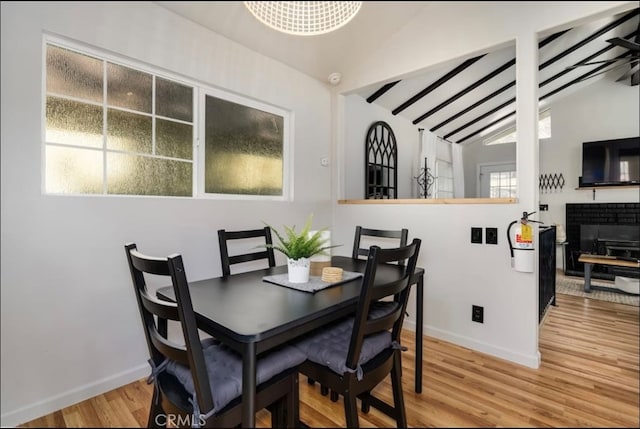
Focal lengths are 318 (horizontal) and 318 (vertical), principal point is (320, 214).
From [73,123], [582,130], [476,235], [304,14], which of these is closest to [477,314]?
[476,235]

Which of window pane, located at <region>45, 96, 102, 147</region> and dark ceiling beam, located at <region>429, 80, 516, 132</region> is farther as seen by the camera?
dark ceiling beam, located at <region>429, 80, 516, 132</region>

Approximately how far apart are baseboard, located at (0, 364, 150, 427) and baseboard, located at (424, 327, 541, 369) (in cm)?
190

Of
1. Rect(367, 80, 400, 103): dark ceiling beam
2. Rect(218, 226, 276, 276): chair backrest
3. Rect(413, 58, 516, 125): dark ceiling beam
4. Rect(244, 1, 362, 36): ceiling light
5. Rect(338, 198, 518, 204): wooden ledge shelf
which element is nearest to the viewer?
Rect(244, 1, 362, 36): ceiling light

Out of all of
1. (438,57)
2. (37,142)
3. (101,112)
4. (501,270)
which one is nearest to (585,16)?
(438,57)

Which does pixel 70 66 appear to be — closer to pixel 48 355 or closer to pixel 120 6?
pixel 120 6

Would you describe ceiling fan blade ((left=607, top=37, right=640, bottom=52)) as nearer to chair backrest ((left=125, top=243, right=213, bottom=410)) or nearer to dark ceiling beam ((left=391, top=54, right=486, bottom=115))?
dark ceiling beam ((left=391, top=54, right=486, bottom=115))

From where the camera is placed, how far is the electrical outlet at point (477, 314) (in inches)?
83.5

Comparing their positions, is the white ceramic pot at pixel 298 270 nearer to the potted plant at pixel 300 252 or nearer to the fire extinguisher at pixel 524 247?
the potted plant at pixel 300 252

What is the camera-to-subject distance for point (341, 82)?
2.77 m

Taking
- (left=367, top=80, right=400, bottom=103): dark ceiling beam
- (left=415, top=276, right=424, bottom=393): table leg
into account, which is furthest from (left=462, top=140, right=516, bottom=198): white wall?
(left=415, top=276, right=424, bottom=393): table leg

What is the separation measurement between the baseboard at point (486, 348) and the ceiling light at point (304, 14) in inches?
81.5

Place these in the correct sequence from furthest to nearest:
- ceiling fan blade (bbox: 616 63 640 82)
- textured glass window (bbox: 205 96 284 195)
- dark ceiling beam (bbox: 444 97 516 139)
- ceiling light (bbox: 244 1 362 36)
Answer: dark ceiling beam (bbox: 444 97 516 139)
ceiling fan blade (bbox: 616 63 640 82)
textured glass window (bbox: 205 96 284 195)
ceiling light (bbox: 244 1 362 36)

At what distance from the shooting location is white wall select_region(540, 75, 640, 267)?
445cm

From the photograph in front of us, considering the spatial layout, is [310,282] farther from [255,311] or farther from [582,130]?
[582,130]
